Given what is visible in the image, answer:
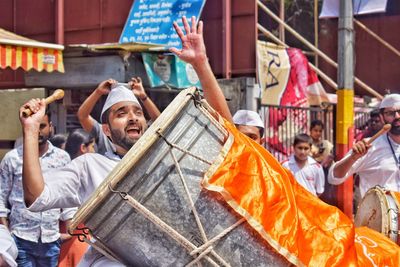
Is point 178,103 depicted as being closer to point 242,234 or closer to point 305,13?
point 242,234

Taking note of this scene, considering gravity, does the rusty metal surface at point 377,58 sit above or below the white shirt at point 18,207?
above

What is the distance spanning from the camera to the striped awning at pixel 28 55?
9.33m

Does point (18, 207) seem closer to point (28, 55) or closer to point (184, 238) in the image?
point (184, 238)

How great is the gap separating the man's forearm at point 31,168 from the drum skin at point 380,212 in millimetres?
2022

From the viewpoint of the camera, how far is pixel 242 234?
3.35 m

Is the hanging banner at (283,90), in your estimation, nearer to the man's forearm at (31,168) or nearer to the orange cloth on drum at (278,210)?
the man's forearm at (31,168)

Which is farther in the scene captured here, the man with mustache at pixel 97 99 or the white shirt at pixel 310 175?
the white shirt at pixel 310 175

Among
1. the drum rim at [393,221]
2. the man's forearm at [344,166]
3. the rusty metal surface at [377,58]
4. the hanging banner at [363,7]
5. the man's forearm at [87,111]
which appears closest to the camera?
the drum rim at [393,221]

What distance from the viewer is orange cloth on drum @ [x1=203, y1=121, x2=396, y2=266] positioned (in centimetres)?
332

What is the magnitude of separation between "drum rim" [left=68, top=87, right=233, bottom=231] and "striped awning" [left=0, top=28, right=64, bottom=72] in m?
6.10

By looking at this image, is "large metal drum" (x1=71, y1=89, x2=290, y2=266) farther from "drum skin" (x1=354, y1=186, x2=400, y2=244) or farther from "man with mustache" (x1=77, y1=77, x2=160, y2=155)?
"drum skin" (x1=354, y1=186, x2=400, y2=244)

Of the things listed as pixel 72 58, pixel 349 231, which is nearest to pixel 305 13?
pixel 72 58

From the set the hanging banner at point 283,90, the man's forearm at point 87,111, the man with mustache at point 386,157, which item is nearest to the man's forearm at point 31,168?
the man's forearm at point 87,111

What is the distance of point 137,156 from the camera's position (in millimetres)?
3309
